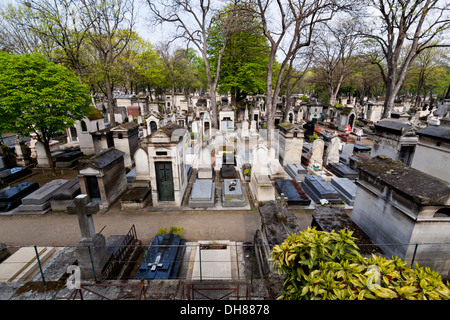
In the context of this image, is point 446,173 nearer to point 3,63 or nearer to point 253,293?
point 253,293

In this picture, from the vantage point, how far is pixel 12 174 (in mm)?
13797

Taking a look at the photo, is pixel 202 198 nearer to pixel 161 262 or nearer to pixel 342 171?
pixel 161 262

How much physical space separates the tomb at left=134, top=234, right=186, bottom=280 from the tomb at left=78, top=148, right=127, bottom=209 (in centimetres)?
492

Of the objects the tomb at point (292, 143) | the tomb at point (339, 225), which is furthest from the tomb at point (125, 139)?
the tomb at point (339, 225)

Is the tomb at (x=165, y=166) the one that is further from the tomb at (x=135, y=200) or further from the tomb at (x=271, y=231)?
the tomb at (x=271, y=231)

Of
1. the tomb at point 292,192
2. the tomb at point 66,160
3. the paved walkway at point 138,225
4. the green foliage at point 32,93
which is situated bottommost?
the paved walkway at point 138,225

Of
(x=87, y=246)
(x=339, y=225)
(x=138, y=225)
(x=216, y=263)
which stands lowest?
(x=138, y=225)

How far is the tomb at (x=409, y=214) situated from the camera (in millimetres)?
5031

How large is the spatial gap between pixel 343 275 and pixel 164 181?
9356 millimetres

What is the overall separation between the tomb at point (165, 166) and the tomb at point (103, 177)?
234 centimetres

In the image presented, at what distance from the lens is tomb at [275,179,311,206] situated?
1069 cm

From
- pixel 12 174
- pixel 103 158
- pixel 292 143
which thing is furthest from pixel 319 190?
pixel 12 174

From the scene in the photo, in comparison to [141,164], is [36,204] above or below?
below
